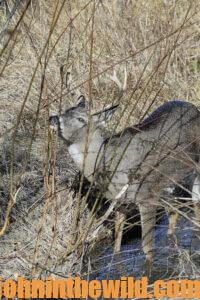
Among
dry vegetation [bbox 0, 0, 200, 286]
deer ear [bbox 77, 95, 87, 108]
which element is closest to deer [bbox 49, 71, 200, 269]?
deer ear [bbox 77, 95, 87, 108]

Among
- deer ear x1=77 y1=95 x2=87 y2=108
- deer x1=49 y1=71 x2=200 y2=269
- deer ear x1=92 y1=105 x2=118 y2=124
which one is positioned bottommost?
deer x1=49 y1=71 x2=200 y2=269

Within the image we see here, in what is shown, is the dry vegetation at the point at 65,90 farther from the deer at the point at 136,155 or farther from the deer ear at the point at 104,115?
the deer at the point at 136,155

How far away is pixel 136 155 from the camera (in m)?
5.71

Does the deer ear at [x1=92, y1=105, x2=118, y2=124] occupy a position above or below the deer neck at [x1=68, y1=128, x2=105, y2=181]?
above

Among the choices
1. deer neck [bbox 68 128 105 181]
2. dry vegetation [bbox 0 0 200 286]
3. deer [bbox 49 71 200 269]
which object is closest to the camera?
dry vegetation [bbox 0 0 200 286]

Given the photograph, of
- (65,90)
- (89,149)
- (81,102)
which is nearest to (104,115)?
(89,149)

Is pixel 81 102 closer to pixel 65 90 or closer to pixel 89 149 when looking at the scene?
pixel 89 149

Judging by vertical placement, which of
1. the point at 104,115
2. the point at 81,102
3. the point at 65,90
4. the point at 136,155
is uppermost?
the point at 65,90

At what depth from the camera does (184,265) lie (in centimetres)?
439

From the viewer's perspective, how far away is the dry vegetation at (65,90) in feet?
16.1

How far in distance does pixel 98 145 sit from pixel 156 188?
647 millimetres

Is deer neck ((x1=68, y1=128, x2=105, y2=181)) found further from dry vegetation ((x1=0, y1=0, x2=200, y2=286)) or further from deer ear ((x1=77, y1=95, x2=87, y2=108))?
deer ear ((x1=77, y1=95, x2=87, y2=108))

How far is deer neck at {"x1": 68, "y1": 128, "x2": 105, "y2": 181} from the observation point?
218 inches

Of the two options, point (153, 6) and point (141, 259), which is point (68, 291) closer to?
point (141, 259)
